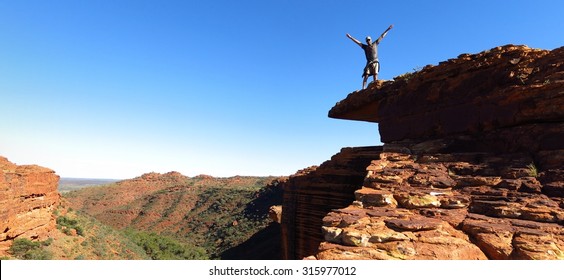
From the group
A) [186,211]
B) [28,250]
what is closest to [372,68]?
[28,250]

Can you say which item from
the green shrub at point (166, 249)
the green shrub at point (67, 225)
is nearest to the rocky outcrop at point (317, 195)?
Result: the green shrub at point (67, 225)

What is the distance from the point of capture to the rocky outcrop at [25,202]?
1911cm

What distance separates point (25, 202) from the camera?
20984 mm

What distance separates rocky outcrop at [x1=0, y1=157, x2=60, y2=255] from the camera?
19.1 m

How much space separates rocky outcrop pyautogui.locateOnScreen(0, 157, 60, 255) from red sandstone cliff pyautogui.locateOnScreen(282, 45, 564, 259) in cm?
2046

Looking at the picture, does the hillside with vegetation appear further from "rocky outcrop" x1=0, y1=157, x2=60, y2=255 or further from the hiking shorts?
the hiking shorts

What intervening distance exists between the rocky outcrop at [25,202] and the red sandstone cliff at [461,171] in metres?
20.5

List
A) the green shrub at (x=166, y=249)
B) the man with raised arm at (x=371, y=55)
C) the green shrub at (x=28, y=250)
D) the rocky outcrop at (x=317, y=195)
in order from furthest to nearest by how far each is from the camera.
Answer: the green shrub at (x=166, y=249), the green shrub at (x=28, y=250), the man with raised arm at (x=371, y=55), the rocky outcrop at (x=317, y=195)

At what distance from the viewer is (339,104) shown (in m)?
15.4

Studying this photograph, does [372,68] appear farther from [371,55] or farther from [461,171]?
[461,171]

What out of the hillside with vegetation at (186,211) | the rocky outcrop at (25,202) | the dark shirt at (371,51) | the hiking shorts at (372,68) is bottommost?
the hillside with vegetation at (186,211)

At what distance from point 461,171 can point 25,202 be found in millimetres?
27033

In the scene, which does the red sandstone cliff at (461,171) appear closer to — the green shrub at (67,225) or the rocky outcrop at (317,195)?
the rocky outcrop at (317,195)

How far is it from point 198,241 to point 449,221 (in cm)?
4367
